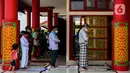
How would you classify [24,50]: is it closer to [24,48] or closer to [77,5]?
[24,48]

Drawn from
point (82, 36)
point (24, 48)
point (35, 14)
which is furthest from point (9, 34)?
point (35, 14)

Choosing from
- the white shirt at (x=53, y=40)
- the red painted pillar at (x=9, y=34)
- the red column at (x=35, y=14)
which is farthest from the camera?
the red column at (x=35, y=14)

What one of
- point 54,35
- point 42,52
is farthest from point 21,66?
point 42,52

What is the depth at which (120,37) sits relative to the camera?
12734mm

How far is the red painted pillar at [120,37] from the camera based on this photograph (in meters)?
12.7

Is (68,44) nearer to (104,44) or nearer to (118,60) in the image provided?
(104,44)

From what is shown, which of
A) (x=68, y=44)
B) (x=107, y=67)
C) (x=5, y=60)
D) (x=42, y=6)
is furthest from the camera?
(x=42, y=6)

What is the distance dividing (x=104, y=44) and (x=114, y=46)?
184 centimetres

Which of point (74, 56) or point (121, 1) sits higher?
point (121, 1)

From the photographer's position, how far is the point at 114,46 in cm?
1295

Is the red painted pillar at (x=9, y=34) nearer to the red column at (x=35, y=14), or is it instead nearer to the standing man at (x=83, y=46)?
the standing man at (x=83, y=46)

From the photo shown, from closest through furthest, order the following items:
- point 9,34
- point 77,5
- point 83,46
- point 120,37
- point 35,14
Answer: point 9,34 < point 120,37 < point 83,46 < point 77,5 < point 35,14

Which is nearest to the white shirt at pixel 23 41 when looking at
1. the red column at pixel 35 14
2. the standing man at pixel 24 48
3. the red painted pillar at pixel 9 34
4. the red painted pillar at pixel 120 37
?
the standing man at pixel 24 48

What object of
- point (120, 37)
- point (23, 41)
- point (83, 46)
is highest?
point (120, 37)
